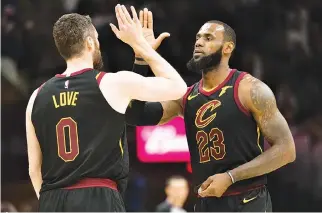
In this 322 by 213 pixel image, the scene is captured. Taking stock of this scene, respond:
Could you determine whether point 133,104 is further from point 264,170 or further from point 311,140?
point 311,140

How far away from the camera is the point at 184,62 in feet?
32.6

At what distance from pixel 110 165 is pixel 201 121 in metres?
1.39

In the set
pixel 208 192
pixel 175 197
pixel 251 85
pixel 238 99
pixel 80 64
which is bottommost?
pixel 175 197

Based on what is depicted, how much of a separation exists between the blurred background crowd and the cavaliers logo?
4191mm

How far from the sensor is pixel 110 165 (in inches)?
154

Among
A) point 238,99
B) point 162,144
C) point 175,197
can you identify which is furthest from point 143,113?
point 162,144

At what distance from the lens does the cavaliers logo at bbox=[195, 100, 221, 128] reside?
511 centimetres

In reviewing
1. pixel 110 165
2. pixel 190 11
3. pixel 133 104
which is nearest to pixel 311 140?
pixel 190 11

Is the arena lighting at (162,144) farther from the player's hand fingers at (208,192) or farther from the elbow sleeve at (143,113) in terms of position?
the player's hand fingers at (208,192)

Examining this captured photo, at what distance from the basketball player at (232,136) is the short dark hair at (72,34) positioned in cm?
111

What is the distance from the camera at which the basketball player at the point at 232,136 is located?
4922mm

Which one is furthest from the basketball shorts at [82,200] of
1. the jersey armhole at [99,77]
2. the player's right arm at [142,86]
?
the jersey armhole at [99,77]

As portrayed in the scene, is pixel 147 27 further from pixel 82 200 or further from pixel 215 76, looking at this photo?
pixel 82 200

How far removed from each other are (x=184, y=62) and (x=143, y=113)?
4835 mm
